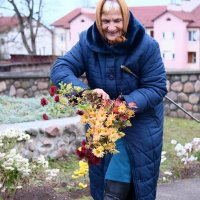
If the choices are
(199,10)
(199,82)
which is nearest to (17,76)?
(199,82)

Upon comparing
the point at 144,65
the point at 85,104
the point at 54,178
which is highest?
the point at 144,65

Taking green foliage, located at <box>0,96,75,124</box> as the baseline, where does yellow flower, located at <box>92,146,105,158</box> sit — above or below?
above

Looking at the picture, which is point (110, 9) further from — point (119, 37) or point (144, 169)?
point (144, 169)

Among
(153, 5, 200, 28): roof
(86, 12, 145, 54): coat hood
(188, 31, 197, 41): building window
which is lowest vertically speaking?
(86, 12, 145, 54): coat hood

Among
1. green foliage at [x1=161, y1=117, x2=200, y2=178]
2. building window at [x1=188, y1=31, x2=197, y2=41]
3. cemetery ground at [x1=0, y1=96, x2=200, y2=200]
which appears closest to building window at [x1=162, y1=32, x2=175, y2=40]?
building window at [x1=188, y1=31, x2=197, y2=41]

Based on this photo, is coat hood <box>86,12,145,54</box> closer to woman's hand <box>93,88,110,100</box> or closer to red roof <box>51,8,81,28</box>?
woman's hand <box>93,88,110,100</box>

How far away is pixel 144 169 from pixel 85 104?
1.94 feet

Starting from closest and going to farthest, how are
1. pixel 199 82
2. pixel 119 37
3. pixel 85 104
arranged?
pixel 85 104 → pixel 119 37 → pixel 199 82

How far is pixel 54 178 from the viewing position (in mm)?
5355

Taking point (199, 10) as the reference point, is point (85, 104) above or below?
below

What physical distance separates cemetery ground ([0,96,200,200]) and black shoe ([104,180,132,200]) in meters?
1.59

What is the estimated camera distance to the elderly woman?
2.83 metres

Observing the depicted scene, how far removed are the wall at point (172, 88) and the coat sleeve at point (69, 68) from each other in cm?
785

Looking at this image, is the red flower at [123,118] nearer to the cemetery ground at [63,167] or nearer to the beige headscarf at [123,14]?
the beige headscarf at [123,14]
